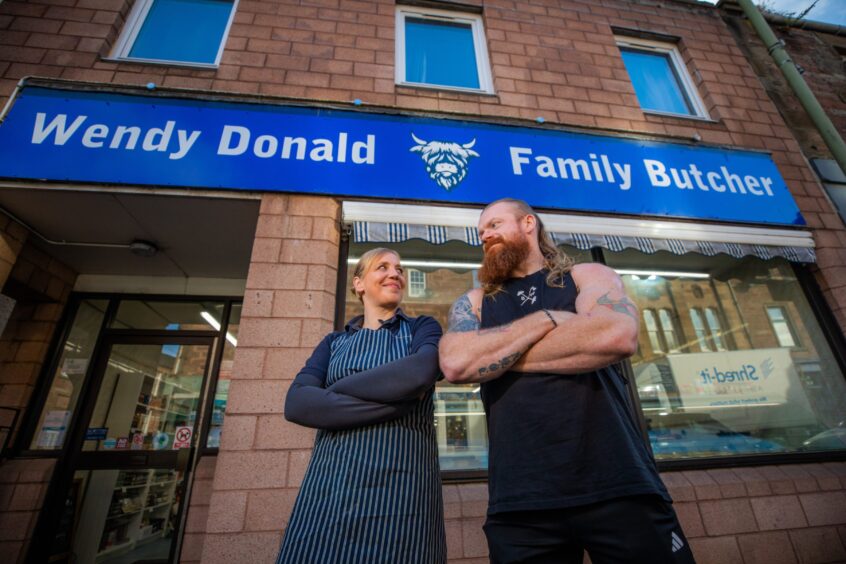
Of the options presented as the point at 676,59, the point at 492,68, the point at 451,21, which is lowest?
the point at 492,68

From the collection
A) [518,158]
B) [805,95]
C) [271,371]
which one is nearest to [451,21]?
[518,158]

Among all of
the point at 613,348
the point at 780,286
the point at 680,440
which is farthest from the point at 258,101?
the point at 780,286

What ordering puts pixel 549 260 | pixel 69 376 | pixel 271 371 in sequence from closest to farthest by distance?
1. pixel 549 260
2. pixel 271 371
3. pixel 69 376

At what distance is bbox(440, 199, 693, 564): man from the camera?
3.68 feet

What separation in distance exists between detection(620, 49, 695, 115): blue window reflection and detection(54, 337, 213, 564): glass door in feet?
20.9

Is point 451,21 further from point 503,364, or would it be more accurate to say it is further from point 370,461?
point 370,461

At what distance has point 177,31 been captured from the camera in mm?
4359

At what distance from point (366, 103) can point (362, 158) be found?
2.49 feet

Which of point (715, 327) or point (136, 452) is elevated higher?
point (715, 327)

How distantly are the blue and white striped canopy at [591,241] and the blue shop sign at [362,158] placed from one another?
12.3 inches

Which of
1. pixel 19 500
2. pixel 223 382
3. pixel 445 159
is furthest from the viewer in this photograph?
pixel 223 382

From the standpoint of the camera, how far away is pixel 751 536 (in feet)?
9.32

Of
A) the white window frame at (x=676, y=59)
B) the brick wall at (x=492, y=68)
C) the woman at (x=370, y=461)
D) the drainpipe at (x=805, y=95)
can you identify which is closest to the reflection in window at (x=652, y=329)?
the brick wall at (x=492, y=68)

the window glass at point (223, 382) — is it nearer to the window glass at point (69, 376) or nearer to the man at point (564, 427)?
the window glass at point (69, 376)
